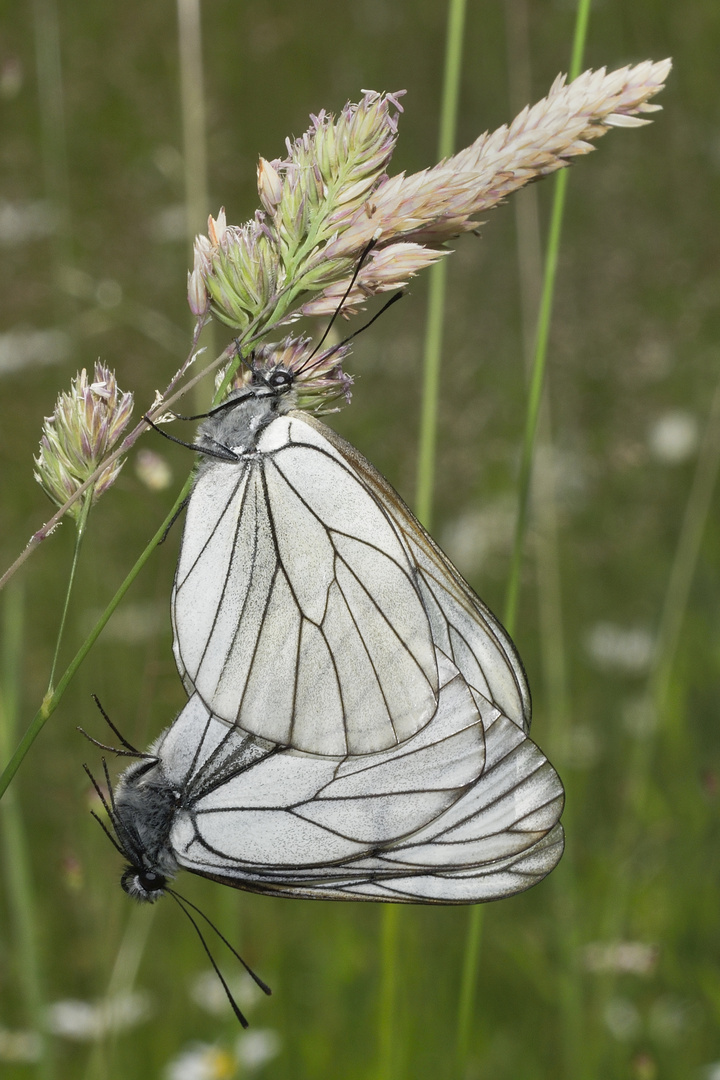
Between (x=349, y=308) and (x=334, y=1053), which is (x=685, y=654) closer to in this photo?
(x=334, y=1053)

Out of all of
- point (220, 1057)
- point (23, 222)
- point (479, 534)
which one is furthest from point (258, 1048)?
point (23, 222)

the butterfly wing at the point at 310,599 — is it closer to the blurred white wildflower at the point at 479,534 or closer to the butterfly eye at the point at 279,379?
the butterfly eye at the point at 279,379

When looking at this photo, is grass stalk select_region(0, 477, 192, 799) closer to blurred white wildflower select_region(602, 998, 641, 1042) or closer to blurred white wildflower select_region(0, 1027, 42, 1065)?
blurred white wildflower select_region(0, 1027, 42, 1065)

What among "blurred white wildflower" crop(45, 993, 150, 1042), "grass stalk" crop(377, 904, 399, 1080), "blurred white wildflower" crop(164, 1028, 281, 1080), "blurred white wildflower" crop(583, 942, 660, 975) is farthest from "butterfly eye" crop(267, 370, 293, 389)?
"blurred white wildflower" crop(45, 993, 150, 1042)

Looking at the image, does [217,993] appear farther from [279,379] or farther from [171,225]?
[171,225]

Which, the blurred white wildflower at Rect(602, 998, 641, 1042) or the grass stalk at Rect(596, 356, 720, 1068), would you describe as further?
the blurred white wildflower at Rect(602, 998, 641, 1042)

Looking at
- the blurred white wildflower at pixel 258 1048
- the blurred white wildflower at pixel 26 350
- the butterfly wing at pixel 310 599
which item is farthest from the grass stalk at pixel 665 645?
the blurred white wildflower at pixel 26 350
